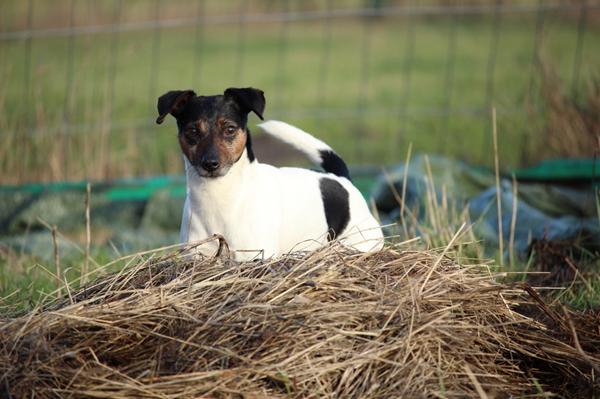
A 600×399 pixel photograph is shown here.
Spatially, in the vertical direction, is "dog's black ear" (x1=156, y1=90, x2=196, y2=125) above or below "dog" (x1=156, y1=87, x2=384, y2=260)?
above

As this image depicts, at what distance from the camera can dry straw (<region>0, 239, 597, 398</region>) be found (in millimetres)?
3404

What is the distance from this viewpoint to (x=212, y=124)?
5141 millimetres

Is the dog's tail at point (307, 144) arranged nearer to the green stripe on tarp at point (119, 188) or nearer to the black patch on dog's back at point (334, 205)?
the black patch on dog's back at point (334, 205)

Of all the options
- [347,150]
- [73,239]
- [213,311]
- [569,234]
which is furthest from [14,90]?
[213,311]

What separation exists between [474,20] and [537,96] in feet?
38.3

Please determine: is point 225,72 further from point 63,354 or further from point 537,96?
point 63,354

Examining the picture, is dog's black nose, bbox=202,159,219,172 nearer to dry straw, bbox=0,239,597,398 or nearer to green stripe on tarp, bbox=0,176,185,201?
dry straw, bbox=0,239,597,398

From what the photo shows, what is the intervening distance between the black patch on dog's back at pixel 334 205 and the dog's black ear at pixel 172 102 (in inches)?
39.2

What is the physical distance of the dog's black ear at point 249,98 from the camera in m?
5.16

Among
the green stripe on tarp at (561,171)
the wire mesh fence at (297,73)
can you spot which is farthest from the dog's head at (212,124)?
the green stripe on tarp at (561,171)

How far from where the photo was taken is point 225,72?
687 inches

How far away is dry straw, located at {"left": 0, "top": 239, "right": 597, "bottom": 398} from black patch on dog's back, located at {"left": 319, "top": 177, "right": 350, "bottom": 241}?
1568 mm

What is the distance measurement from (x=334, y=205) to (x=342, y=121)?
9059 millimetres

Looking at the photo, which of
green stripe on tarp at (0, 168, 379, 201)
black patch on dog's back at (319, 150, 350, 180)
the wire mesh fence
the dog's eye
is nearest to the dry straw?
the dog's eye
